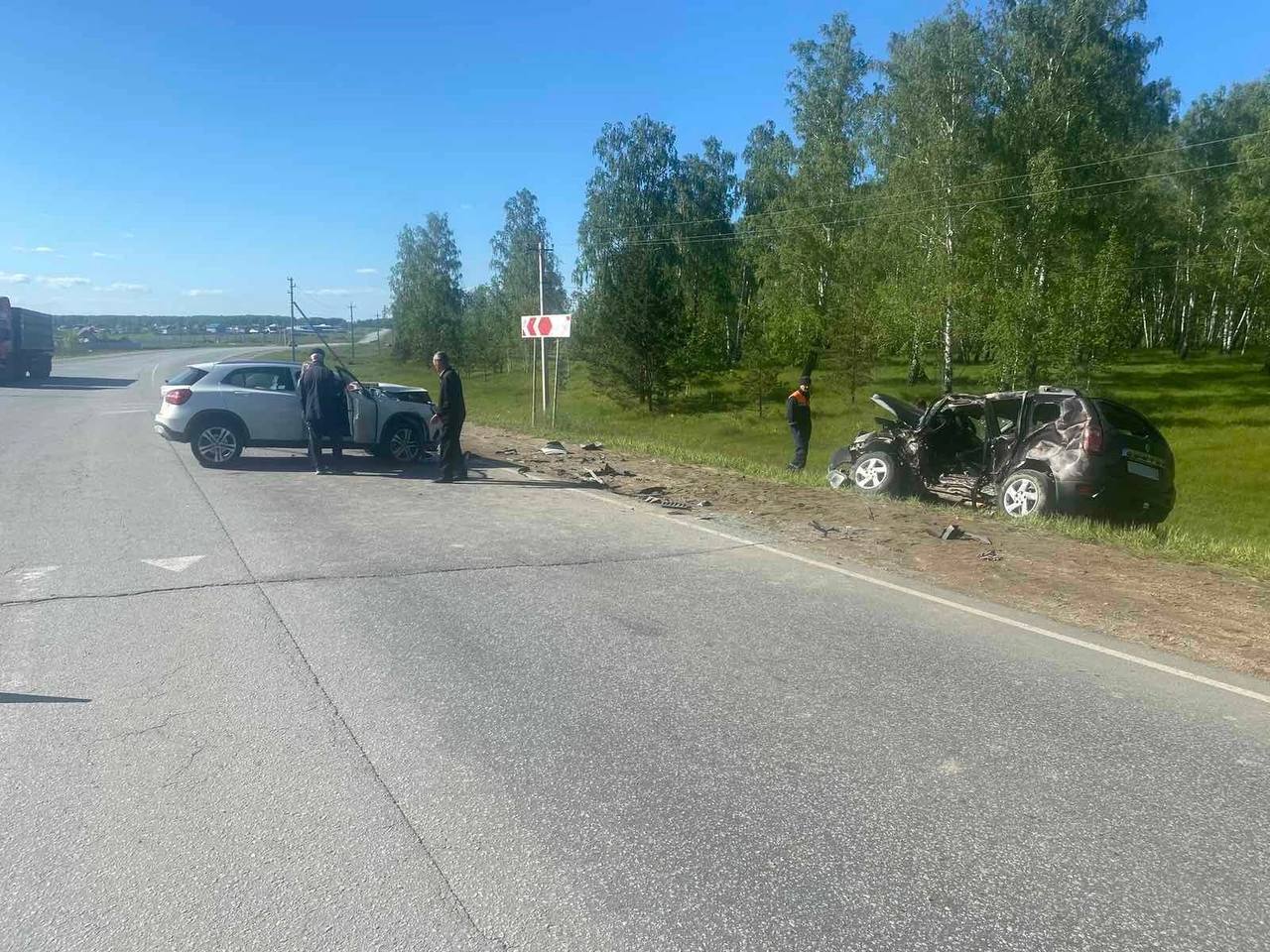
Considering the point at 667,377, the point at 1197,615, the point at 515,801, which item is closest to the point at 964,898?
the point at 515,801

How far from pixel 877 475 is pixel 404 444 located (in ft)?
23.6

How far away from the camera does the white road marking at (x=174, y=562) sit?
7.94 meters

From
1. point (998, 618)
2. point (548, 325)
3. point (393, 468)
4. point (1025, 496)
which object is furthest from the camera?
point (548, 325)

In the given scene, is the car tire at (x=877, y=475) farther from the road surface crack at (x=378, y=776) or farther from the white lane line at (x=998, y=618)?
the road surface crack at (x=378, y=776)

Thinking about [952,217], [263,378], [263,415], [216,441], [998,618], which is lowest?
[998,618]

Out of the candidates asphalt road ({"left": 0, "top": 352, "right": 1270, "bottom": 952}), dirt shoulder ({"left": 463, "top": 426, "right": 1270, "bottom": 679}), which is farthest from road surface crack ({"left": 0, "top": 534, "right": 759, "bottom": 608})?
dirt shoulder ({"left": 463, "top": 426, "right": 1270, "bottom": 679})

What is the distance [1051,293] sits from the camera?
32.7 metres

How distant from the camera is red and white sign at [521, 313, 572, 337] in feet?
67.6

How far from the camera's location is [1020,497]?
11375 millimetres

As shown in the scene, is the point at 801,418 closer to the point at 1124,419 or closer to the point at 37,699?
the point at 1124,419

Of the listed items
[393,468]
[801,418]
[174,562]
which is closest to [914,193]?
[801,418]

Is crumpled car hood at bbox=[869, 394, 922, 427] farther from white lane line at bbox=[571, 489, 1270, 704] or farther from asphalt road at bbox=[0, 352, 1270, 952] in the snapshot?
asphalt road at bbox=[0, 352, 1270, 952]

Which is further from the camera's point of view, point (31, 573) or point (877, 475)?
point (877, 475)

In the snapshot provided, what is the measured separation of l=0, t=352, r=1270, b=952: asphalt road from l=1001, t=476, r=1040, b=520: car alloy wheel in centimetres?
435
